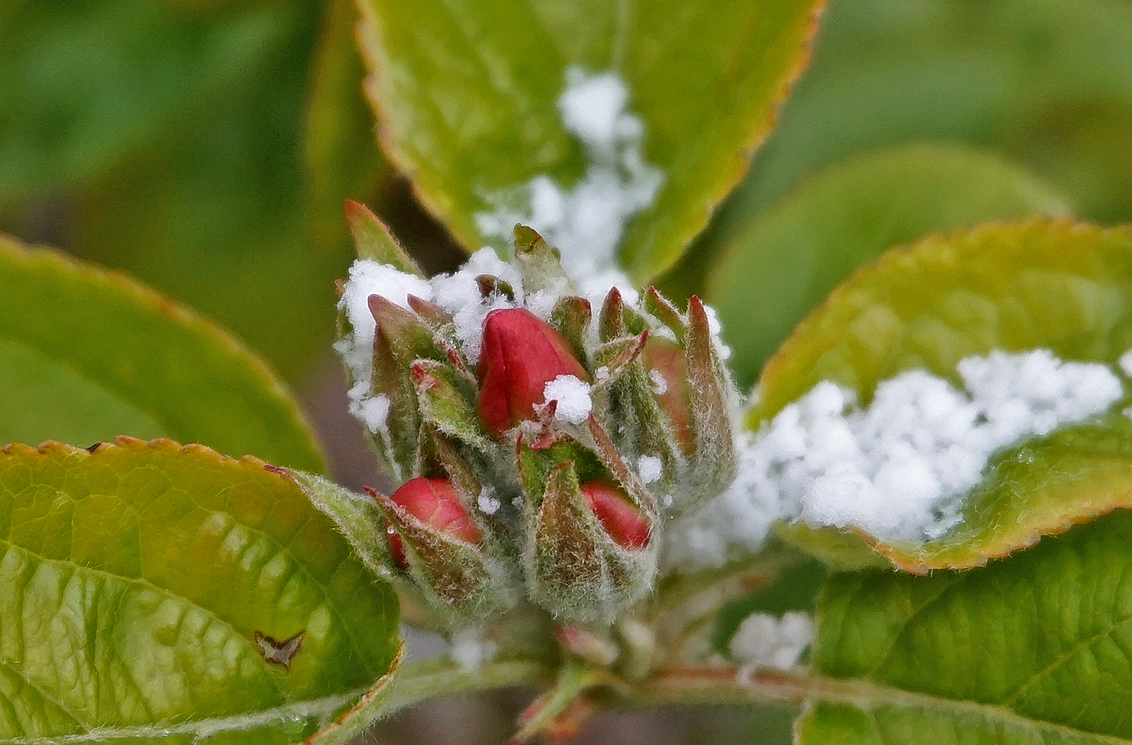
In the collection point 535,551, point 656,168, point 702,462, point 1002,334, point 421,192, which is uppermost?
point 656,168

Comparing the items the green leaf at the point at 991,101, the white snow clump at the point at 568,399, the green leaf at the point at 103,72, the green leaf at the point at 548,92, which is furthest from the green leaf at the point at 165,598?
the green leaf at the point at 991,101

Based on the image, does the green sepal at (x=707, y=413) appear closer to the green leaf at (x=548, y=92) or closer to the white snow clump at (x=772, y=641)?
the white snow clump at (x=772, y=641)

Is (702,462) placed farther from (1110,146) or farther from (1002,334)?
(1110,146)

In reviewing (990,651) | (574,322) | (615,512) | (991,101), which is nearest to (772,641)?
(990,651)

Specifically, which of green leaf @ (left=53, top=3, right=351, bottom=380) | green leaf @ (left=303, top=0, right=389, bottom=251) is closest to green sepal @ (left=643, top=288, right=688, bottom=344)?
green leaf @ (left=303, top=0, right=389, bottom=251)

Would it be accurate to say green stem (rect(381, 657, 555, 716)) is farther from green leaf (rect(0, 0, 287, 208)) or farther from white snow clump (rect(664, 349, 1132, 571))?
green leaf (rect(0, 0, 287, 208))

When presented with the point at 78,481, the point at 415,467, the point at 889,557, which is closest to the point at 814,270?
the point at 889,557

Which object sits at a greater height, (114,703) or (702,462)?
(702,462)
